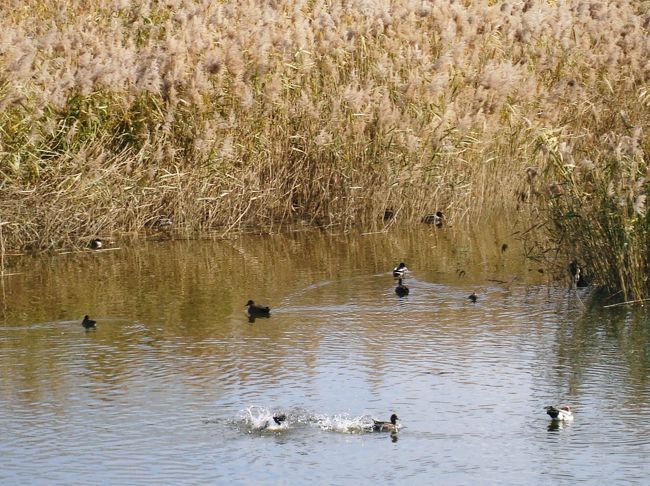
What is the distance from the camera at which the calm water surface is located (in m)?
5.54

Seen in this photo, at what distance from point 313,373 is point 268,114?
5.84 meters

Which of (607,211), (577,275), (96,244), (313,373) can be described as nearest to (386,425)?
(313,373)

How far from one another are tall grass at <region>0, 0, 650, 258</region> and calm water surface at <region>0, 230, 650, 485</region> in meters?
1.19

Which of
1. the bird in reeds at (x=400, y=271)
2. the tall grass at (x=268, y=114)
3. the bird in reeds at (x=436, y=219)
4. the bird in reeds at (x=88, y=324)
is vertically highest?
the tall grass at (x=268, y=114)

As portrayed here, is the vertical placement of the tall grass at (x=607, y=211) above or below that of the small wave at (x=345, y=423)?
above

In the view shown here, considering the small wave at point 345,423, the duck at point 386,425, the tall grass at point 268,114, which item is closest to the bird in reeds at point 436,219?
the tall grass at point 268,114

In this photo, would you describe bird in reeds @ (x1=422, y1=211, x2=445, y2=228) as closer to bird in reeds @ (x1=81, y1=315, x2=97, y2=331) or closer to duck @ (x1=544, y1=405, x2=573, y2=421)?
bird in reeds @ (x1=81, y1=315, x2=97, y2=331)

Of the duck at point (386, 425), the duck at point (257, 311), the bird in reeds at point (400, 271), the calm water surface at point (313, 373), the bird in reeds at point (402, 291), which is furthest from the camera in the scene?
→ the bird in reeds at point (400, 271)

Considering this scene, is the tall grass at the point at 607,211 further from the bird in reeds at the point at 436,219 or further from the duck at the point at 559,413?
the bird in reeds at the point at 436,219

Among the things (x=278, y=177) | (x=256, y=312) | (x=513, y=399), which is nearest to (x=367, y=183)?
(x=278, y=177)

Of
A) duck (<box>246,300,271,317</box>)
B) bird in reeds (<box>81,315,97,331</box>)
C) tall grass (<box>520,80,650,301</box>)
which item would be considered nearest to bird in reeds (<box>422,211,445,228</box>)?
tall grass (<box>520,80,650,301</box>)

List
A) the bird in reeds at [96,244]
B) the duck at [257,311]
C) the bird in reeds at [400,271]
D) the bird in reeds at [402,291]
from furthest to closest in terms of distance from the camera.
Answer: the bird in reeds at [96,244] < the bird in reeds at [400,271] < the bird in reeds at [402,291] < the duck at [257,311]

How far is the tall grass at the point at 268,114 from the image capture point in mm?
11266

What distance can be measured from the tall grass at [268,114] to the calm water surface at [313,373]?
119 centimetres
